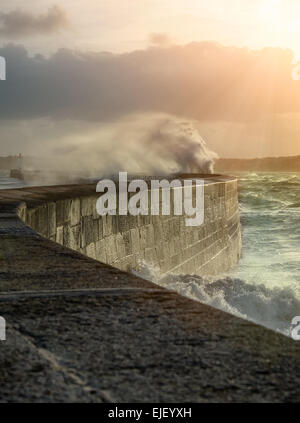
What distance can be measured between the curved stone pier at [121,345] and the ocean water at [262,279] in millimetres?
4189

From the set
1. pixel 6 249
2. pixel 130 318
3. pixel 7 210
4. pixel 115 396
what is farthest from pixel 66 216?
pixel 115 396

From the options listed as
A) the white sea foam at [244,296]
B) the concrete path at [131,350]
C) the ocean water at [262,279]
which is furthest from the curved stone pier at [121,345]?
the white sea foam at [244,296]

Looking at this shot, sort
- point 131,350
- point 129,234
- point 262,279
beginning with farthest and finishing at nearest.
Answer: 1. point 262,279
2. point 129,234
3. point 131,350

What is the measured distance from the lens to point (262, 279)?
43.8ft

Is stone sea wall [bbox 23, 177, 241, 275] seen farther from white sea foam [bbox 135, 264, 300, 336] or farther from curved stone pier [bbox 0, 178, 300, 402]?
curved stone pier [bbox 0, 178, 300, 402]

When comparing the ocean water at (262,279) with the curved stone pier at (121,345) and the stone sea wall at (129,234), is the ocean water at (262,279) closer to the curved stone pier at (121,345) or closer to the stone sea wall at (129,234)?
the stone sea wall at (129,234)

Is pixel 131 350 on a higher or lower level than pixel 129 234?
higher

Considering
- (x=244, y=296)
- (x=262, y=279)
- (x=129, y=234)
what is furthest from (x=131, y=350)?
(x=262, y=279)

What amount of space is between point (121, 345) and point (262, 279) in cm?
1213

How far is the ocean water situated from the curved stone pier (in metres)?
4.19

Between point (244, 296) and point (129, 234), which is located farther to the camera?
point (244, 296)

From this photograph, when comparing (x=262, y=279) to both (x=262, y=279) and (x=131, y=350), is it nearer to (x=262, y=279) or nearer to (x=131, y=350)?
(x=262, y=279)
